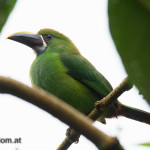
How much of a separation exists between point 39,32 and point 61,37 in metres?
0.39

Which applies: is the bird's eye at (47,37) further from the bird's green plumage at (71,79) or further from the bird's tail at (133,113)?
the bird's tail at (133,113)

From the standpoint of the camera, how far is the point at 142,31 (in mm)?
361

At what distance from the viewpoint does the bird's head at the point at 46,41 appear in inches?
183

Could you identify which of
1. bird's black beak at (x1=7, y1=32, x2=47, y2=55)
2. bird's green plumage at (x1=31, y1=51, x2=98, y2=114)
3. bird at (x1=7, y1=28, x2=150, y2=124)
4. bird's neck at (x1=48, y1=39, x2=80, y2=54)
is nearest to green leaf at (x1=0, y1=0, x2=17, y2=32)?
bird at (x1=7, y1=28, x2=150, y2=124)

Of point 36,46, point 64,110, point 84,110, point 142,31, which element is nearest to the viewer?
point 142,31

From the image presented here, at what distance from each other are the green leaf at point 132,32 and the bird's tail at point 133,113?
351 cm

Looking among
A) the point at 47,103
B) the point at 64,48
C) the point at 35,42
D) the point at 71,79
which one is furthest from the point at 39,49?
the point at 47,103

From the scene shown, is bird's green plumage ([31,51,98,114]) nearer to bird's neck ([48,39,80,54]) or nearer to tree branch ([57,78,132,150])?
bird's neck ([48,39,80,54])

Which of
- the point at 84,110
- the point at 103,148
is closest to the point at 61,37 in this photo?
the point at 84,110

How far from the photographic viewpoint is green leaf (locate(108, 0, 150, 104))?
363 millimetres

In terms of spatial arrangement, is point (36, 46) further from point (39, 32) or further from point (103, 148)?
point (103, 148)

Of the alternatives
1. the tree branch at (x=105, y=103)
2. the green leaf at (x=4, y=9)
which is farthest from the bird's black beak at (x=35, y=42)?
the green leaf at (x=4, y=9)

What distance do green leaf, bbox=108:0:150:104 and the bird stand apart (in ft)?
10.5

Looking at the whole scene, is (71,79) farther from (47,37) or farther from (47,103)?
(47,103)
